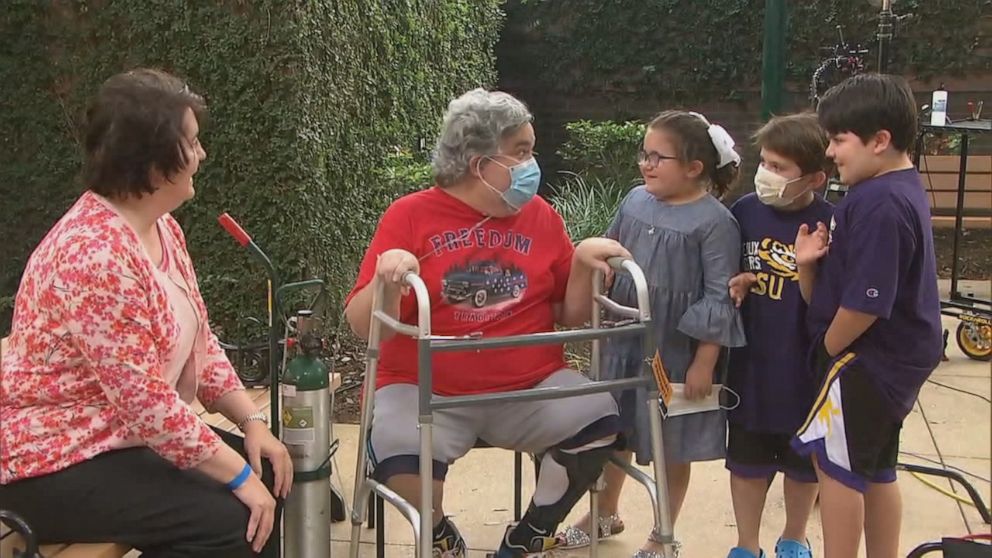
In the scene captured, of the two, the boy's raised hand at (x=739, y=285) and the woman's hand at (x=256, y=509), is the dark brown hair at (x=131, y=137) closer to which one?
the woman's hand at (x=256, y=509)

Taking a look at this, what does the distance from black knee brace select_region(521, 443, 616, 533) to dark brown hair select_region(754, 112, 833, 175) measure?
0.96 meters

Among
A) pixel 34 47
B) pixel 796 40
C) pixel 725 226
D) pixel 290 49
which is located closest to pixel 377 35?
pixel 290 49

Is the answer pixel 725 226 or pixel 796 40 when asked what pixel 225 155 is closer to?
pixel 725 226

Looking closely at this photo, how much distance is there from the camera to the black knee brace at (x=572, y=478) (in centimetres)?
266

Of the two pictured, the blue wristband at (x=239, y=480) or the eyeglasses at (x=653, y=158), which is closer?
the blue wristband at (x=239, y=480)

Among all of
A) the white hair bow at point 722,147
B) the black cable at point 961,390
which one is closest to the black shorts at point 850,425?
the white hair bow at point 722,147

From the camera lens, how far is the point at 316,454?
261 centimetres

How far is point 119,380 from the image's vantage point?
204 cm

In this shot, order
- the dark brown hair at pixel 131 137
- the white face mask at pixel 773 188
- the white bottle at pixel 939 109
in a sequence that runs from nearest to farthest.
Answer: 1. the dark brown hair at pixel 131 137
2. the white face mask at pixel 773 188
3. the white bottle at pixel 939 109

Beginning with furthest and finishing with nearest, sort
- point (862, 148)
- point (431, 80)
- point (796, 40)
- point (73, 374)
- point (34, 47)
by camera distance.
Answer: point (796, 40), point (431, 80), point (34, 47), point (862, 148), point (73, 374)

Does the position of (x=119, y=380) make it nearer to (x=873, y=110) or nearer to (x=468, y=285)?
(x=468, y=285)

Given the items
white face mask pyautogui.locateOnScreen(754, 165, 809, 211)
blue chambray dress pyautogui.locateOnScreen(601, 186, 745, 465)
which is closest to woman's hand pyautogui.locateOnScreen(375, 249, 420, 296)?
blue chambray dress pyautogui.locateOnScreen(601, 186, 745, 465)

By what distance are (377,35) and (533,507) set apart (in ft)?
12.3

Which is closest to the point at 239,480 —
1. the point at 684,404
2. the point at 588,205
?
the point at 684,404
